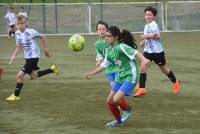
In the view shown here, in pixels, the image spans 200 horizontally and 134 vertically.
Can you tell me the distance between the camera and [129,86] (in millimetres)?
8438

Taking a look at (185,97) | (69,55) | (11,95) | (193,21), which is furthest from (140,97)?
(193,21)

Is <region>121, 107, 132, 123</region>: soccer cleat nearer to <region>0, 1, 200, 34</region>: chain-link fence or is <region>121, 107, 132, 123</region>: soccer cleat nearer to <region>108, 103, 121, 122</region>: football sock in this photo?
<region>108, 103, 121, 122</region>: football sock

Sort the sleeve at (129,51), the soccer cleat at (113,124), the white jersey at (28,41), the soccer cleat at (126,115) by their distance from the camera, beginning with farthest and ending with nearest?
the white jersey at (28,41)
the soccer cleat at (126,115)
the soccer cleat at (113,124)
the sleeve at (129,51)

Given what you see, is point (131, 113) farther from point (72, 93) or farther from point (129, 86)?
point (72, 93)

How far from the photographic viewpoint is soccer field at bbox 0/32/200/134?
8.52m

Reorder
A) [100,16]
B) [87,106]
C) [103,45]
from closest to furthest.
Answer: [103,45]
[87,106]
[100,16]

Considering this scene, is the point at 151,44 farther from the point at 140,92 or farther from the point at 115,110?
the point at 115,110

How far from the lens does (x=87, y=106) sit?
1035 cm

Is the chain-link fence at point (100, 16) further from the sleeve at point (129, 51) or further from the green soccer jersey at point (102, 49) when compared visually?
the sleeve at point (129, 51)

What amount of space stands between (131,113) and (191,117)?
3.57 feet

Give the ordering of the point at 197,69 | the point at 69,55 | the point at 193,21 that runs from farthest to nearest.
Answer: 1. the point at 193,21
2. the point at 69,55
3. the point at 197,69

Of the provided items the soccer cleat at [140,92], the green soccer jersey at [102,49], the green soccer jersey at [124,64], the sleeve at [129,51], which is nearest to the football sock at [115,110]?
the green soccer jersey at [124,64]

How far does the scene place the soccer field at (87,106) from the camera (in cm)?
852

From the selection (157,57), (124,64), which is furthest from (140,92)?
(124,64)
